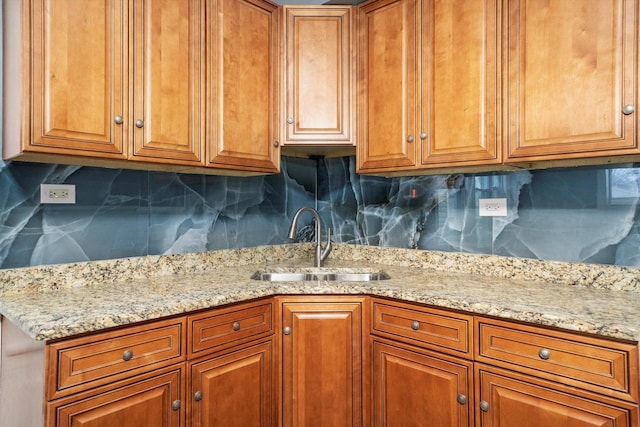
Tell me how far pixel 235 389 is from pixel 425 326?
78 centimetres

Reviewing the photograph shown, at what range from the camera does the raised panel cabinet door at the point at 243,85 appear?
5.89 ft

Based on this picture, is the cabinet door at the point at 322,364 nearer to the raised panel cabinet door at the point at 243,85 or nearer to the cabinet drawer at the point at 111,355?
the cabinet drawer at the point at 111,355

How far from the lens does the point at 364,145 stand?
2.04 m

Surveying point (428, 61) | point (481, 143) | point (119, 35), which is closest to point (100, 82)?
point (119, 35)

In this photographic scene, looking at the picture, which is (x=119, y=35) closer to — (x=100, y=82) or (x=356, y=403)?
(x=100, y=82)

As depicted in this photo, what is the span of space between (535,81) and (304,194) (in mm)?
1469

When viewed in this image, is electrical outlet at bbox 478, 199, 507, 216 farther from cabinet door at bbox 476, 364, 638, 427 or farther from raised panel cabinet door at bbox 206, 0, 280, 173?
raised panel cabinet door at bbox 206, 0, 280, 173

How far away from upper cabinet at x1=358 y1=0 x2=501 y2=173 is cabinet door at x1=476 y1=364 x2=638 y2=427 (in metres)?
0.84

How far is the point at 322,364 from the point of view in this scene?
1716mm

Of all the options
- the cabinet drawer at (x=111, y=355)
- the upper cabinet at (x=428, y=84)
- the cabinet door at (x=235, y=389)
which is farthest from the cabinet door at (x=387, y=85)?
the cabinet drawer at (x=111, y=355)

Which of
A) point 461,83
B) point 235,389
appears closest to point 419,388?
point 235,389

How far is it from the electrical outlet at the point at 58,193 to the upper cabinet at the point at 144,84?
0.15m

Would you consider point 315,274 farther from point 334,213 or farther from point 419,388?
point 419,388

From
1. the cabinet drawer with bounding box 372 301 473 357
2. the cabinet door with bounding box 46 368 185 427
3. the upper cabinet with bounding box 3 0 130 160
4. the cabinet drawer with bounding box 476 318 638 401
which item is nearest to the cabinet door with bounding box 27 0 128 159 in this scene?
the upper cabinet with bounding box 3 0 130 160
